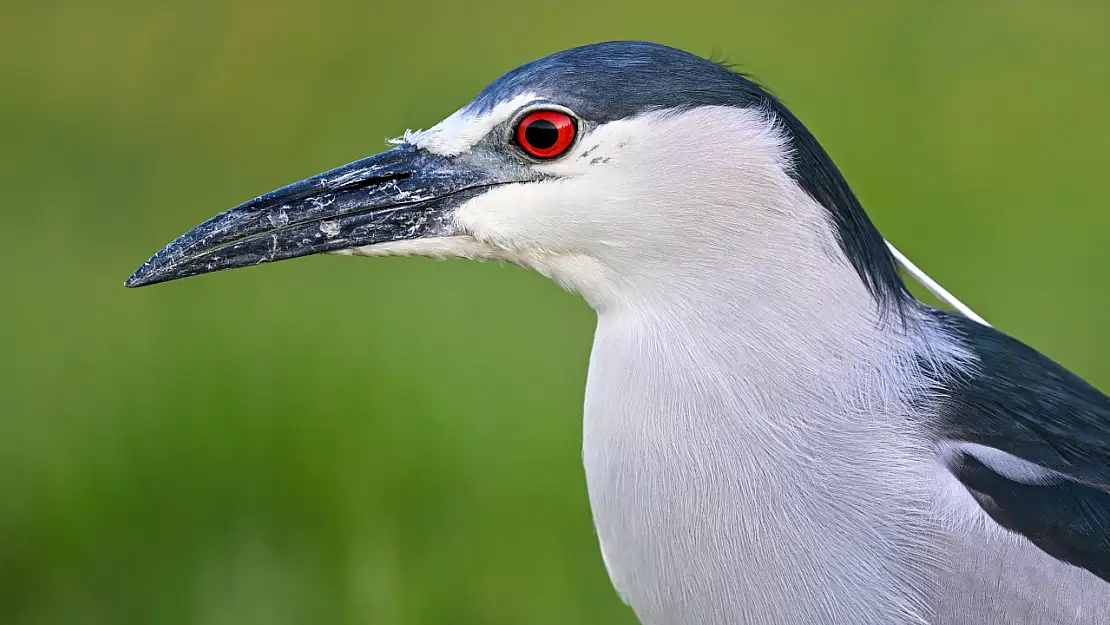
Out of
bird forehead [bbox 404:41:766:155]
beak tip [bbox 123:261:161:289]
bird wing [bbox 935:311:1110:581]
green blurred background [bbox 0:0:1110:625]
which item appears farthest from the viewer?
green blurred background [bbox 0:0:1110:625]

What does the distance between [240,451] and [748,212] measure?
2464mm

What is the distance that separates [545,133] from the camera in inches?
90.0

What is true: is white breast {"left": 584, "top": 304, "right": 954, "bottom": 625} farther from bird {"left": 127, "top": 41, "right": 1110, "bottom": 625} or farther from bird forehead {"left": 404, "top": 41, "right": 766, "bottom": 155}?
bird forehead {"left": 404, "top": 41, "right": 766, "bottom": 155}

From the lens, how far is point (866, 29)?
23.6 ft

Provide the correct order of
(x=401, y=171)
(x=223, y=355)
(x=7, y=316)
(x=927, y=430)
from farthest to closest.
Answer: (x=7, y=316), (x=223, y=355), (x=401, y=171), (x=927, y=430)

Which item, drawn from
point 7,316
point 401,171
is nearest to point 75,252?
point 7,316

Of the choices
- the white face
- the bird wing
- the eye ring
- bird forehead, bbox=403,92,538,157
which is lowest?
the bird wing

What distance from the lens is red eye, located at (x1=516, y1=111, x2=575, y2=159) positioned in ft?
Result: 7.47

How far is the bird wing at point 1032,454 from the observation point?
7.09 ft

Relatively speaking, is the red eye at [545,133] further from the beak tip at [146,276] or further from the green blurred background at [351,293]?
the green blurred background at [351,293]

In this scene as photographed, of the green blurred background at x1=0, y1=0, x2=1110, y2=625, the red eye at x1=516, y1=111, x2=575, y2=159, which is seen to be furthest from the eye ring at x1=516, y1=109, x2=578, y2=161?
the green blurred background at x1=0, y1=0, x2=1110, y2=625

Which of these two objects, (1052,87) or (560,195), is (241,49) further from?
(560,195)

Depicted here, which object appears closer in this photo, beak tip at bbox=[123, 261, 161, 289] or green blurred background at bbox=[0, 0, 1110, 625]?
beak tip at bbox=[123, 261, 161, 289]

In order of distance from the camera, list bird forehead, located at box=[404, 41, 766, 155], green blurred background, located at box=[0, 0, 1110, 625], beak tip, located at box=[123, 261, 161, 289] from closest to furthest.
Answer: bird forehead, located at box=[404, 41, 766, 155] < beak tip, located at box=[123, 261, 161, 289] < green blurred background, located at box=[0, 0, 1110, 625]
